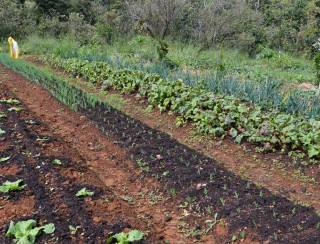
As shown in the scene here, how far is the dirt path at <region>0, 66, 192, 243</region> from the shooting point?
3576 mm

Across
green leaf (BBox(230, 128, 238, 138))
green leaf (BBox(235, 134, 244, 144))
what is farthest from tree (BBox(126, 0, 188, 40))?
green leaf (BBox(235, 134, 244, 144))

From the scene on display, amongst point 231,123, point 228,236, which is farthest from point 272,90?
point 228,236

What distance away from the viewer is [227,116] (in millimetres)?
5797

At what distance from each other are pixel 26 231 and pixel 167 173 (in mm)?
1758

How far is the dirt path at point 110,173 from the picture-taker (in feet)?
11.7

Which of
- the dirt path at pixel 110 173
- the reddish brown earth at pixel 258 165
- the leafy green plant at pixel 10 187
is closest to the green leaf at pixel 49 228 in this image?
the dirt path at pixel 110 173

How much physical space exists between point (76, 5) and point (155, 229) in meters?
19.6

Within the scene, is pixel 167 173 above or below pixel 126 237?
below

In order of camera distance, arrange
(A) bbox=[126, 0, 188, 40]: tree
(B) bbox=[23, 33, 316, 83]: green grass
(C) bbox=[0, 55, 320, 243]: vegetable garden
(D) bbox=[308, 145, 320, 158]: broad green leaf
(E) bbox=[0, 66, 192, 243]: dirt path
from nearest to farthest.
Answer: (C) bbox=[0, 55, 320, 243]: vegetable garden < (E) bbox=[0, 66, 192, 243]: dirt path < (D) bbox=[308, 145, 320, 158]: broad green leaf < (B) bbox=[23, 33, 316, 83]: green grass < (A) bbox=[126, 0, 188, 40]: tree

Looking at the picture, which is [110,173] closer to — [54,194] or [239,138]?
[54,194]

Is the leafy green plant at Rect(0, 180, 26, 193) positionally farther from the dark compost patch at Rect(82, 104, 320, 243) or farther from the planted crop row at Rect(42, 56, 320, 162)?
the planted crop row at Rect(42, 56, 320, 162)

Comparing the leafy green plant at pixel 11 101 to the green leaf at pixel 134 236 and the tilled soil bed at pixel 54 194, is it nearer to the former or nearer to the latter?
the tilled soil bed at pixel 54 194

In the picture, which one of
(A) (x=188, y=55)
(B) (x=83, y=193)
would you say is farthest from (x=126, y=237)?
(A) (x=188, y=55)

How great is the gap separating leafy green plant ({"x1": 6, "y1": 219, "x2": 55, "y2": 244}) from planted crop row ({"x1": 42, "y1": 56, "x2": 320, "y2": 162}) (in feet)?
9.72
